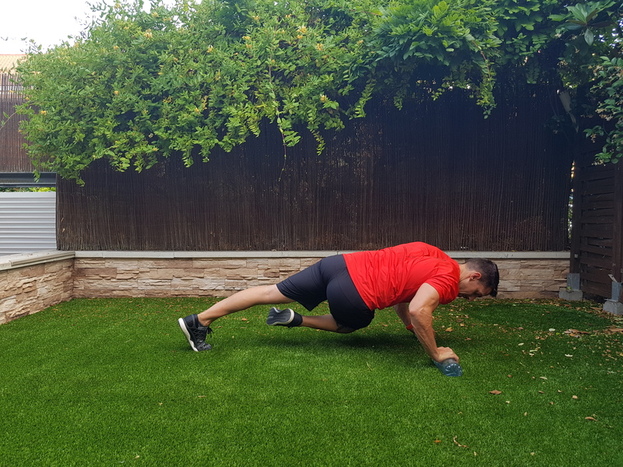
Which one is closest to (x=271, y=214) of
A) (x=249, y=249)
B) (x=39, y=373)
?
(x=249, y=249)

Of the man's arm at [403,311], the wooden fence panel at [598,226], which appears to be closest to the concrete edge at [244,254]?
the wooden fence panel at [598,226]

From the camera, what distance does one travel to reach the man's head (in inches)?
126

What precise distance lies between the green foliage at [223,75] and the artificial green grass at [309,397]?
2159 mm

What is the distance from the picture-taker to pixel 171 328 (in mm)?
4375

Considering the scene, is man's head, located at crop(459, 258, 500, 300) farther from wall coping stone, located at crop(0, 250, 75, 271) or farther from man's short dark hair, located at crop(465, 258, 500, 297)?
wall coping stone, located at crop(0, 250, 75, 271)

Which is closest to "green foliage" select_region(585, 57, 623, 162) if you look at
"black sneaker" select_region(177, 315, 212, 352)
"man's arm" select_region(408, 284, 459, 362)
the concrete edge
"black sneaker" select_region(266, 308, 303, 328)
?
the concrete edge

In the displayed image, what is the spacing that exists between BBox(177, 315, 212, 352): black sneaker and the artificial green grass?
0.31ft

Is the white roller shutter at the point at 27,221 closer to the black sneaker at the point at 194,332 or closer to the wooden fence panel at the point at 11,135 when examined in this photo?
the wooden fence panel at the point at 11,135

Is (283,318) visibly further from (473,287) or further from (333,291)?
(473,287)

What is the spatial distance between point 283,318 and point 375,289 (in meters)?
0.70

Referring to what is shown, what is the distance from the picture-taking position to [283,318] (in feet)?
11.3

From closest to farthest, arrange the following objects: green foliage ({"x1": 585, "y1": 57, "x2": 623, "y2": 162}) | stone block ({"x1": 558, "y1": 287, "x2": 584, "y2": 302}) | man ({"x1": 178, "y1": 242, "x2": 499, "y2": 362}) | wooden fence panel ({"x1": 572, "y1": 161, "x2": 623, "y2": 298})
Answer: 1. man ({"x1": 178, "y1": 242, "x2": 499, "y2": 362})
2. green foliage ({"x1": 585, "y1": 57, "x2": 623, "y2": 162})
3. wooden fence panel ({"x1": 572, "y1": 161, "x2": 623, "y2": 298})
4. stone block ({"x1": 558, "y1": 287, "x2": 584, "y2": 302})

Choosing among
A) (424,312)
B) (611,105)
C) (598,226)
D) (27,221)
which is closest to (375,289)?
(424,312)

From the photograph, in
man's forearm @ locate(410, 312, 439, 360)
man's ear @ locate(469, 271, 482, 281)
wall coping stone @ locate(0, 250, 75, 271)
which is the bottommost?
man's forearm @ locate(410, 312, 439, 360)
